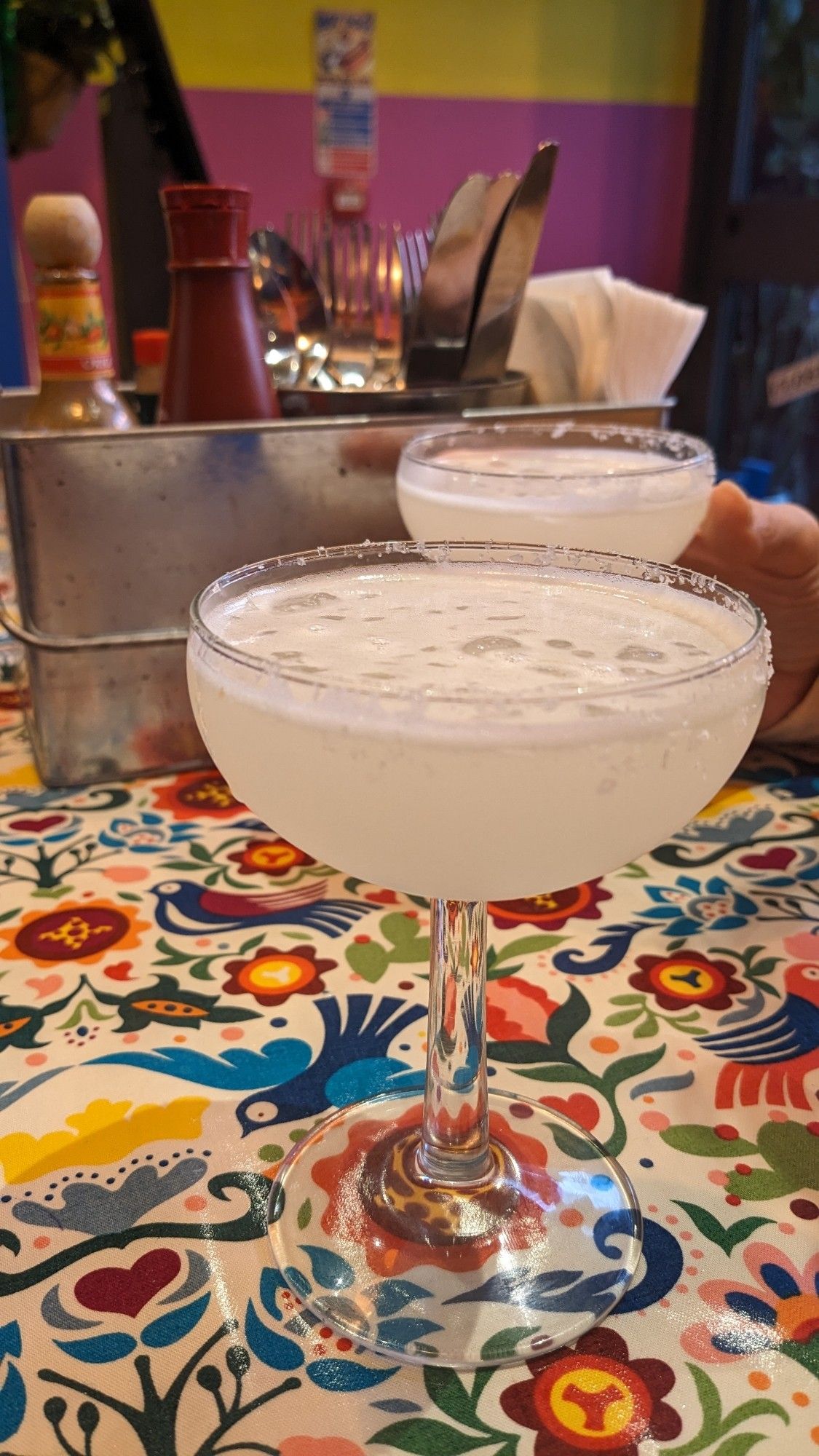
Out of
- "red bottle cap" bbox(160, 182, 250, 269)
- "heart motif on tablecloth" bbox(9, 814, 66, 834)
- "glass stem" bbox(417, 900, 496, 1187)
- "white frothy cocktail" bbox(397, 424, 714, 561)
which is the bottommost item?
"heart motif on tablecloth" bbox(9, 814, 66, 834)

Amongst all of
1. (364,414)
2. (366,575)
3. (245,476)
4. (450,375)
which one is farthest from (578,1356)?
(450,375)

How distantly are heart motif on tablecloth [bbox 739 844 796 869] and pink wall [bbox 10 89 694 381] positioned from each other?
3.09m

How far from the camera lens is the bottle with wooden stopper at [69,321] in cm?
110

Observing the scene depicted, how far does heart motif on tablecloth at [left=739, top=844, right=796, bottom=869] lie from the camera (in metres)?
1.06

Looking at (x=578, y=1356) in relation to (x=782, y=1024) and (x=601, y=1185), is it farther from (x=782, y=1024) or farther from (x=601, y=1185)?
(x=782, y=1024)

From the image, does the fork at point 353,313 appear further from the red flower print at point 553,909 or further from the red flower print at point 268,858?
the red flower print at point 553,909

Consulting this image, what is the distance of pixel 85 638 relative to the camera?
1.16 meters

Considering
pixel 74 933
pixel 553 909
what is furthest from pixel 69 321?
pixel 553 909

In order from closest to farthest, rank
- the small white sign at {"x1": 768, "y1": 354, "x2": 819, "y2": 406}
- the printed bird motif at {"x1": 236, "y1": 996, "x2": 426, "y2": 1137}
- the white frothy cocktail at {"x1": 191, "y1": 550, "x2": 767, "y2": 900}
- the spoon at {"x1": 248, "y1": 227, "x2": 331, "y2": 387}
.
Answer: the white frothy cocktail at {"x1": 191, "y1": 550, "x2": 767, "y2": 900} < the printed bird motif at {"x1": 236, "y1": 996, "x2": 426, "y2": 1137} < the small white sign at {"x1": 768, "y1": 354, "x2": 819, "y2": 406} < the spoon at {"x1": 248, "y1": 227, "x2": 331, "y2": 387}

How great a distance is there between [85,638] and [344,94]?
3.31 meters

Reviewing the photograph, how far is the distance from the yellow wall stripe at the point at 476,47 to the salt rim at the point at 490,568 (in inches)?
139

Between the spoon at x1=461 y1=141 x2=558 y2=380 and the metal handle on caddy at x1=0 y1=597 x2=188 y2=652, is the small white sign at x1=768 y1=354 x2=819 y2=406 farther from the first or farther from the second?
the metal handle on caddy at x1=0 y1=597 x2=188 y2=652

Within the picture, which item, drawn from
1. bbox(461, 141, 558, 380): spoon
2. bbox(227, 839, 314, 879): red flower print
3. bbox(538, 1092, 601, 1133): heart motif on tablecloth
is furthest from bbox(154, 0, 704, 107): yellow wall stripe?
bbox(538, 1092, 601, 1133): heart motif on tablecloth

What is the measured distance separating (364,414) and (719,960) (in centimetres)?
74
